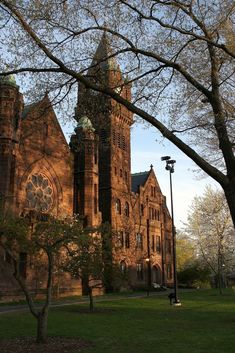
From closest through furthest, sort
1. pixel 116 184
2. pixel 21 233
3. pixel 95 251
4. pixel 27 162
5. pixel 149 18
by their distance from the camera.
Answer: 1. pixel 149 18
2. pixel 21 233
3. pixel 95 251
4. pixel 27 162
5. pixel 116 184

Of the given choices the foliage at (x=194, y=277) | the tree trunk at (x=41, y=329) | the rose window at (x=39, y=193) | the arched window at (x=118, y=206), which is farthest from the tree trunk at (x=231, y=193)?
the foliage at (x=194, y=277)

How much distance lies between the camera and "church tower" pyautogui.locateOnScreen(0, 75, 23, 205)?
36.0 metres

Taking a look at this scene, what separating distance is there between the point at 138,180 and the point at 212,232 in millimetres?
19230

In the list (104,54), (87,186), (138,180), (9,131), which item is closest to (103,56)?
(104,54)

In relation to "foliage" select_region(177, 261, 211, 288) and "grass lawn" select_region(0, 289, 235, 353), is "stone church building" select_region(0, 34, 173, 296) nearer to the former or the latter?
"foliage" select_region(177, 261, 211, 288)

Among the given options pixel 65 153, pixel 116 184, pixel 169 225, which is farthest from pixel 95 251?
pixel 169 225

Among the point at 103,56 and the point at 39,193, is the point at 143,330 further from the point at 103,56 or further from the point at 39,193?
the point at 39,193

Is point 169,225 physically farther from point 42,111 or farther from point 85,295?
point 42,111

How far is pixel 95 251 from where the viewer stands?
82.1ft

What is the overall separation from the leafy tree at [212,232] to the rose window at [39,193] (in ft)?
60.3

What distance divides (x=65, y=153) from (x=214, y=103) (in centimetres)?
3693

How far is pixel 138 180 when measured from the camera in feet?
228

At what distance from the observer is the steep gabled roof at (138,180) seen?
66819 mm

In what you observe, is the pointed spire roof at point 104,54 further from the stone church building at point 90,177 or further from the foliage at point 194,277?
the foliage at point 194,277
